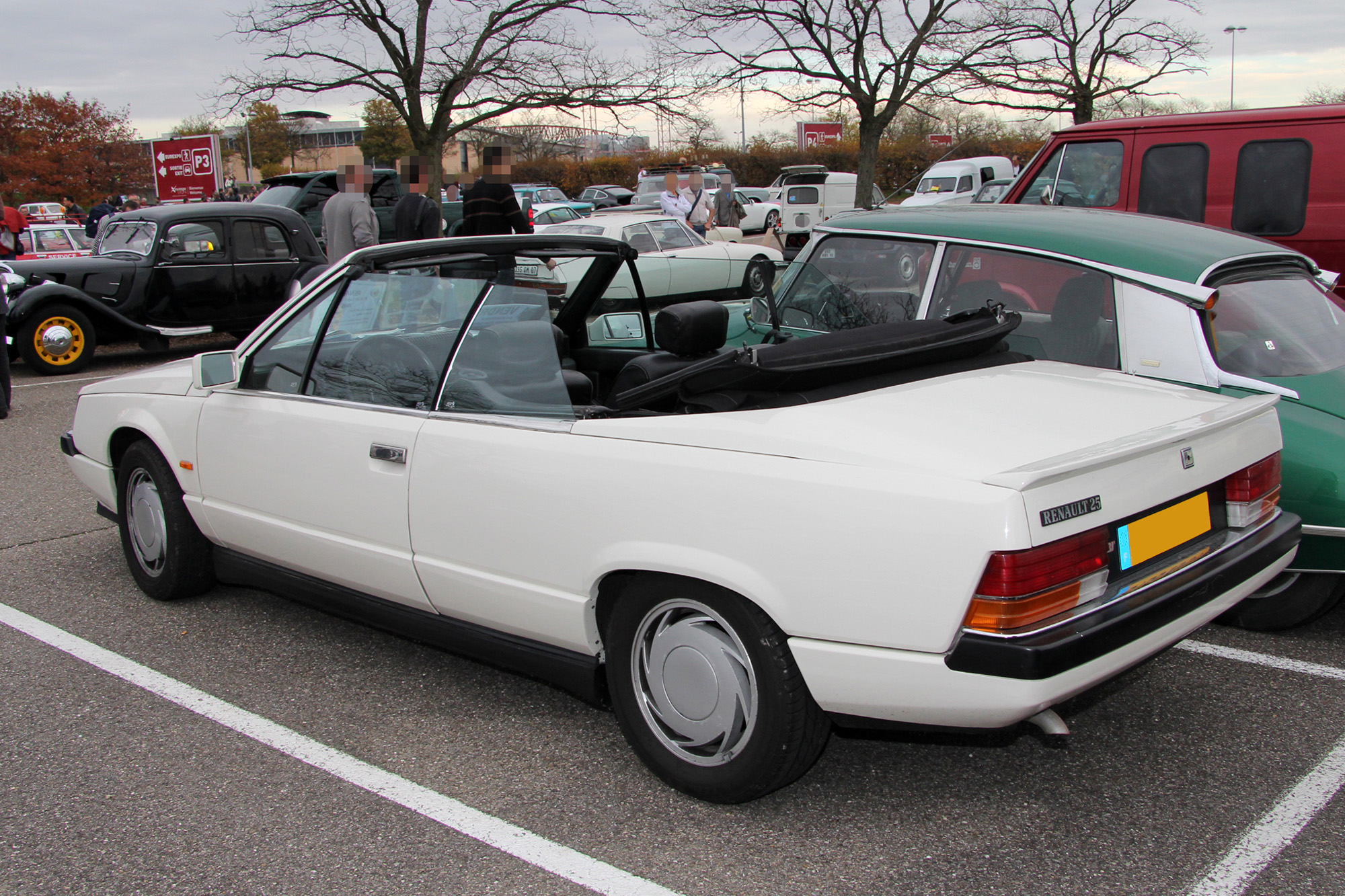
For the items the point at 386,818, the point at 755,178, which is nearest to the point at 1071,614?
the point at 386,818

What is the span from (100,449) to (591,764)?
285 centimetres

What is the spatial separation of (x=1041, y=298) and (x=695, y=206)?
1095 cm

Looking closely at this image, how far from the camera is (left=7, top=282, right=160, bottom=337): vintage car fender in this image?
10383 millimetres

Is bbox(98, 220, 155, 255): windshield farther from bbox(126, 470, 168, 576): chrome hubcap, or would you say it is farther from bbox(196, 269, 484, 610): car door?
bbox(196, 269, 484, 610): car door

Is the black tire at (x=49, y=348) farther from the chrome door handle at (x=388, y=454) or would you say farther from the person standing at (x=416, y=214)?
the chrome door handle at (x=388, y=454)

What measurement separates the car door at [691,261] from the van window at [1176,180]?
517 cm

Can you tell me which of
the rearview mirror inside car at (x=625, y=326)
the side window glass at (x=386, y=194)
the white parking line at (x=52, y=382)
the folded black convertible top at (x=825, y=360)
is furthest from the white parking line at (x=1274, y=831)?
the side window glass at (x=386, y=194)

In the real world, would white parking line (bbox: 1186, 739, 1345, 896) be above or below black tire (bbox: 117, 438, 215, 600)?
below

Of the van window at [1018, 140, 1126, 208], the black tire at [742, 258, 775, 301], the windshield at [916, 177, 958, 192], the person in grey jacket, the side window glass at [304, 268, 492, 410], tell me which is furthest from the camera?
the windshield at [916, 177, 958, 192]

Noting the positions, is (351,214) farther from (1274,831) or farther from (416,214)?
(1274,831)

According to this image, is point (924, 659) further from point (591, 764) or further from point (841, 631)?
point (591, 764)

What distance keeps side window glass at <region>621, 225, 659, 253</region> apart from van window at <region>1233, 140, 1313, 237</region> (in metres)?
6.32

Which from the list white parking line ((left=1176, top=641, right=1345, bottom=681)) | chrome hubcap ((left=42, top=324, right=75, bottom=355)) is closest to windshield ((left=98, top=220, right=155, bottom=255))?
chrome hubcap ((left=42, top=324, right=75, bottom=355))

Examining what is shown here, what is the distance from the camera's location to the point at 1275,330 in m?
3.74
